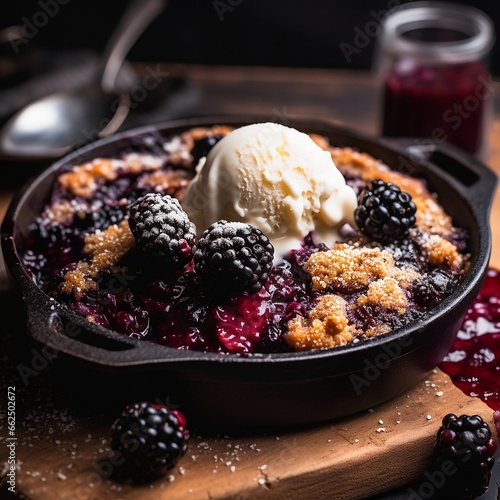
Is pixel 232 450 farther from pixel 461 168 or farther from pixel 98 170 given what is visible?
pixel 461 168

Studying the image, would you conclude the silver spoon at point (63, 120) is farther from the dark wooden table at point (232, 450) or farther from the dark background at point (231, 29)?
the dark wooden table at point (232, 450)

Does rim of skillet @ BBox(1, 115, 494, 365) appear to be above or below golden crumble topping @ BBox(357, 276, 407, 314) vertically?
above

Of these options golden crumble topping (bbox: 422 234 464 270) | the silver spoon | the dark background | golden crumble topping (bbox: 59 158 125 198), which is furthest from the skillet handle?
the dark background

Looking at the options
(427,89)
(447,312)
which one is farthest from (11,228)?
(427,89)

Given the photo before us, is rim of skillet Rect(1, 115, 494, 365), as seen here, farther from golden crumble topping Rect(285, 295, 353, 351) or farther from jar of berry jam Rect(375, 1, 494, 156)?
jar of berry jam Rect(375, 1, 494, 156)

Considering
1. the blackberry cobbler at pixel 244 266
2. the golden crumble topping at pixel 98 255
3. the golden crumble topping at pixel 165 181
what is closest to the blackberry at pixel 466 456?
the blackberry cobbler at pixel 244 266

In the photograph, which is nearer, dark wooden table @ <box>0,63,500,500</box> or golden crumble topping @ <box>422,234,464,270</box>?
dark wooden table @ <box>0,63,500,500</box>

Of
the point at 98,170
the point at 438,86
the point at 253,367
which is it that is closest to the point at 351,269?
the point at 253,367

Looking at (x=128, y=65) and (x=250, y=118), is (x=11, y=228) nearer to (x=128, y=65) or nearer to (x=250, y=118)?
(x=250, y=118)
